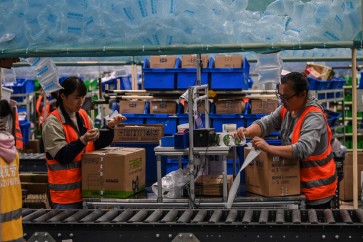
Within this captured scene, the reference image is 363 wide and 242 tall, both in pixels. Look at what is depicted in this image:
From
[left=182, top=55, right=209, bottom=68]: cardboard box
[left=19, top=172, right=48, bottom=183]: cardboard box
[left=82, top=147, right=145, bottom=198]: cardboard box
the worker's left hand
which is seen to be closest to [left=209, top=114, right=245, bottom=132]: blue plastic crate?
[left=182, top=55, right=209, bottom=68]: cardboard box

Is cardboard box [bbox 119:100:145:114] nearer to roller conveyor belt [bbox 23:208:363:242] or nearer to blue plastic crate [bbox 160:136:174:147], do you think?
blue plastic crate [bbox 160:136:174:147]

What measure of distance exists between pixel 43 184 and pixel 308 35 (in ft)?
14.3

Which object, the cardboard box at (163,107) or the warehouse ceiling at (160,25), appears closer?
the warehouse ceiling at (160,25)

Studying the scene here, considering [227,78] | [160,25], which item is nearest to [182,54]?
[160,25]

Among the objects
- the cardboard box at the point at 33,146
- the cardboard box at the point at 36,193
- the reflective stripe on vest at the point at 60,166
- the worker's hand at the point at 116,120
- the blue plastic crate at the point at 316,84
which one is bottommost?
the cardboard box at the point at 36,193

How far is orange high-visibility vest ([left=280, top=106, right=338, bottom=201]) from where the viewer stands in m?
5.48

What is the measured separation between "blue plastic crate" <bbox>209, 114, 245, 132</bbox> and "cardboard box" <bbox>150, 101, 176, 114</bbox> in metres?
0.63

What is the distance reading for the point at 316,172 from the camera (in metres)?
5.50

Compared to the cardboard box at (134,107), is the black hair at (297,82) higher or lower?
higher

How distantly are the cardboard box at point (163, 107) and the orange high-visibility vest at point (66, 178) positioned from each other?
14.9 feet

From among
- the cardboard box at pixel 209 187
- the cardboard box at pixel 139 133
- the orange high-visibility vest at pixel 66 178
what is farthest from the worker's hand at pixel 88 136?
the cardboard box at pixel 139 133

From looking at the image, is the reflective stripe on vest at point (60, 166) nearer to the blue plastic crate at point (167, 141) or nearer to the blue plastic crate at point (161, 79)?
the blue plastic crate at point (167, 141)

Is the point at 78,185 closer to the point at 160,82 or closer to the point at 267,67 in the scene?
the point at 267,67

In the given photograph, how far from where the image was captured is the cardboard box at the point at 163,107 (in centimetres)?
1028
